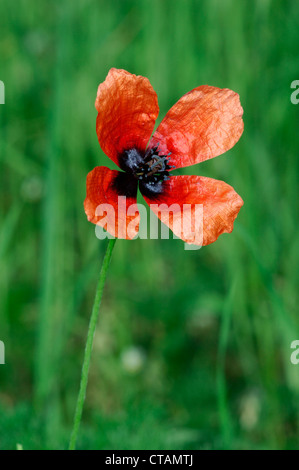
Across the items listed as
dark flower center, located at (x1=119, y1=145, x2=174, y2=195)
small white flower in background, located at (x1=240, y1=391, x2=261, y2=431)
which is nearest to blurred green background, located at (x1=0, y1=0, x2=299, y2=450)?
small white flower in background, located at (x1=240, y1=391, x2=261, y2=431)

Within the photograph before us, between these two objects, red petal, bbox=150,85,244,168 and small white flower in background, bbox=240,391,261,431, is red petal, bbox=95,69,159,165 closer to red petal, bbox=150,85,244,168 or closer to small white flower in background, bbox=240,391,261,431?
red petal, bbox=150,85,244,168

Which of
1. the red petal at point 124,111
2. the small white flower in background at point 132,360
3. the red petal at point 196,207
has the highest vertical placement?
the red petal at point 124,111

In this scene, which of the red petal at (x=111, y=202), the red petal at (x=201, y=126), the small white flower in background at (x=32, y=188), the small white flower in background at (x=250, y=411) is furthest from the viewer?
the small white flower in background at (x=32, y=188)

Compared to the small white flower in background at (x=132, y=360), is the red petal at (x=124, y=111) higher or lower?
higher

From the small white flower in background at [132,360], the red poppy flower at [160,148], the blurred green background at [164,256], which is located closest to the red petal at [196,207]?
the red poppy flower at [160,148]

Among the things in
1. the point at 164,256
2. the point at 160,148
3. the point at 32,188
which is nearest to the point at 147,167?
the point at 160,148

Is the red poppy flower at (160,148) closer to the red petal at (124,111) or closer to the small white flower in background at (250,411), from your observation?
the red petal at (124,111)

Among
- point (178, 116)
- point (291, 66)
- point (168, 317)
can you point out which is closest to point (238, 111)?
point (178, 116)

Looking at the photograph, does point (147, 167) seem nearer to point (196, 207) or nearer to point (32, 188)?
point (196, 207)
